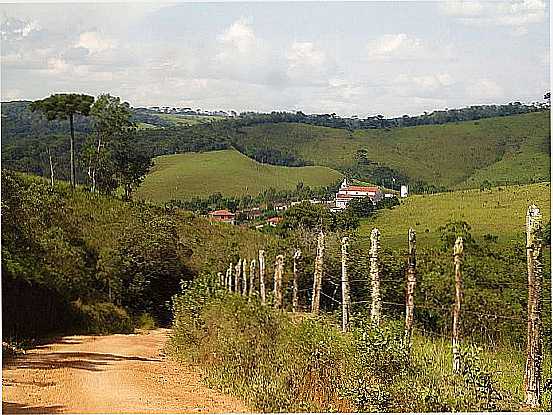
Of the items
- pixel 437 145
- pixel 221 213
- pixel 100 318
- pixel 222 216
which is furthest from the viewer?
pixel 437 145

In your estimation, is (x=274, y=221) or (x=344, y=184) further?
(x=344, y=184)

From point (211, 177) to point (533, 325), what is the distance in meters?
21.0

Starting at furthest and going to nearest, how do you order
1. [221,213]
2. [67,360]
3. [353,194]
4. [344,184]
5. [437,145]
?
[437,145] < [221,213] < [344,184] < [353,194] < [67,360]

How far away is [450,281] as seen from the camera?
1268 cm

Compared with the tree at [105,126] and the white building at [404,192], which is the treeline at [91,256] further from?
the white building at [404,192]

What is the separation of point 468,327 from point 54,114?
997 centimetres

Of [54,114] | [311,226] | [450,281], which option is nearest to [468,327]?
[450,281]

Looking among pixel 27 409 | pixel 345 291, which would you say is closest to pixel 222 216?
pixel 345 291

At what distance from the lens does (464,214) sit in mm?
17219

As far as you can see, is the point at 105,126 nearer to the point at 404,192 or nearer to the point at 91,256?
the point at 91,256

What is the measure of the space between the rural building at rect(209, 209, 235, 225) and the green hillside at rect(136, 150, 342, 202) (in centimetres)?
116

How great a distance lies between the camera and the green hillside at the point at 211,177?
838 inches

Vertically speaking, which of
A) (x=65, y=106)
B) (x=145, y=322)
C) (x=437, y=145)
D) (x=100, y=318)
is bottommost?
(x=145, y=322)

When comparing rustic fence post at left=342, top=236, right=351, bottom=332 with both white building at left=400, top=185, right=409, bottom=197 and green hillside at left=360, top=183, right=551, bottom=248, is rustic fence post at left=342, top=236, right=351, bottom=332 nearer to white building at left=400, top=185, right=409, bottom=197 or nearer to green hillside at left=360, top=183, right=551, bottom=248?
green hillside at left=360, top=183, right=551, bottom=248
